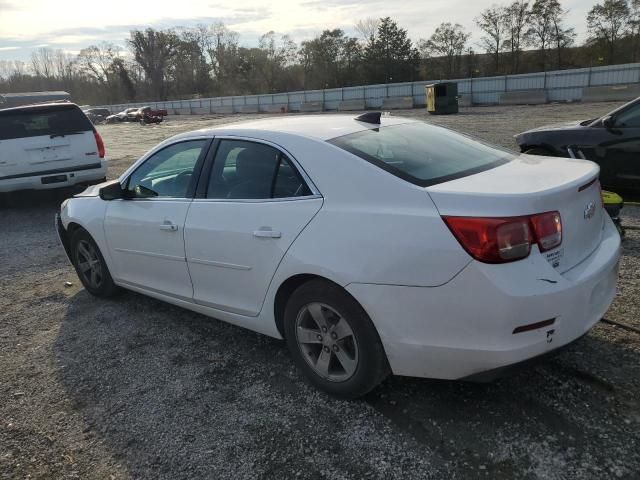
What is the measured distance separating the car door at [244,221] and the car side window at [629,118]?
523 centimetres

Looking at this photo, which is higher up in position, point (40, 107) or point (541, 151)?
point (40, 107)

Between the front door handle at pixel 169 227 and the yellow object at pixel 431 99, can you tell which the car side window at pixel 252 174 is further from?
the yellow object at pixel 431 99

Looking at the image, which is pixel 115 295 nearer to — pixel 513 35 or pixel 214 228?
pixel 214 228

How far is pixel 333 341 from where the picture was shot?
2.92 m

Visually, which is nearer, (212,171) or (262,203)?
(262,203)

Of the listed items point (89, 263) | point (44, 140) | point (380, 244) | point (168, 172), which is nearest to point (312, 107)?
point (44, 140)

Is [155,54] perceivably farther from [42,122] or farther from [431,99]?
[42,122]

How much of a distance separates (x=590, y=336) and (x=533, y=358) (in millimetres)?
1304

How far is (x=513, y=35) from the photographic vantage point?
49.3 metres

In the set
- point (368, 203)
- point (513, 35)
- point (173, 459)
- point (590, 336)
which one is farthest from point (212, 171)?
point (513, 35)

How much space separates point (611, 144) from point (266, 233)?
17.7 feet

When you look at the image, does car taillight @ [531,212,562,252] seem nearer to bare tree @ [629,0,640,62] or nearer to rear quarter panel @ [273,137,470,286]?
rear quarter panel @ [273,137,470,286]

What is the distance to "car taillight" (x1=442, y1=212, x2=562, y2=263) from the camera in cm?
233

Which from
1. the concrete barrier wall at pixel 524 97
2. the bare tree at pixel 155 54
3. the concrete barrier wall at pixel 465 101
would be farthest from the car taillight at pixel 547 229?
the bare tree at pixel 155 54
